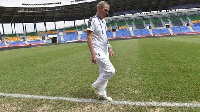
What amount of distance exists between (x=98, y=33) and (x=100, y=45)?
253 millimetres

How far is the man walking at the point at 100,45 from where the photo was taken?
370 cm

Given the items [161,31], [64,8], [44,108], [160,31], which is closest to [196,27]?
[161,31]

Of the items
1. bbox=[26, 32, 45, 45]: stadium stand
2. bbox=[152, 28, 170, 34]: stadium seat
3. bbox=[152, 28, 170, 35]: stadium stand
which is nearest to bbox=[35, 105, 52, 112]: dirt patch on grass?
bbox=[152, 28, 170, 35]: stadium stand

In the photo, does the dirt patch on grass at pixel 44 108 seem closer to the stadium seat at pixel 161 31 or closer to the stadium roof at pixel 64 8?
the stadium roof at pixel 64 8

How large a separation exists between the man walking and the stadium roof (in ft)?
156

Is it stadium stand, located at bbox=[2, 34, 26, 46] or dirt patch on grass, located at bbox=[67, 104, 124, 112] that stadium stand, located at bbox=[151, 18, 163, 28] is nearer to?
stadium stand, located at bbox=[2, 34, 26, 46]

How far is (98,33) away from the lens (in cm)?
385

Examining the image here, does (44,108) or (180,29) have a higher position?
(180,29)

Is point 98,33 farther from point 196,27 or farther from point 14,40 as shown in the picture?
point 14,40

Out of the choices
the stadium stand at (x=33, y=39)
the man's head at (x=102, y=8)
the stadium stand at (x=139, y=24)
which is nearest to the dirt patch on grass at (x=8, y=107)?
the man's head at (x=102, y=8)

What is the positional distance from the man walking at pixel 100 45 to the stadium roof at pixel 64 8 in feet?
156

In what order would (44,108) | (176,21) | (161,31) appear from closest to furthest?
(44,108), (161,31), (176,21)

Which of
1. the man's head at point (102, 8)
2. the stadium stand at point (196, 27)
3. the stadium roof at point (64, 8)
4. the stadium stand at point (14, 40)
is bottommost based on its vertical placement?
the stadium stand at point (14, 40)

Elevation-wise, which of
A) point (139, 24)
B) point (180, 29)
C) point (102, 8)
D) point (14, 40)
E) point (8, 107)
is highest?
point (139, 24)
